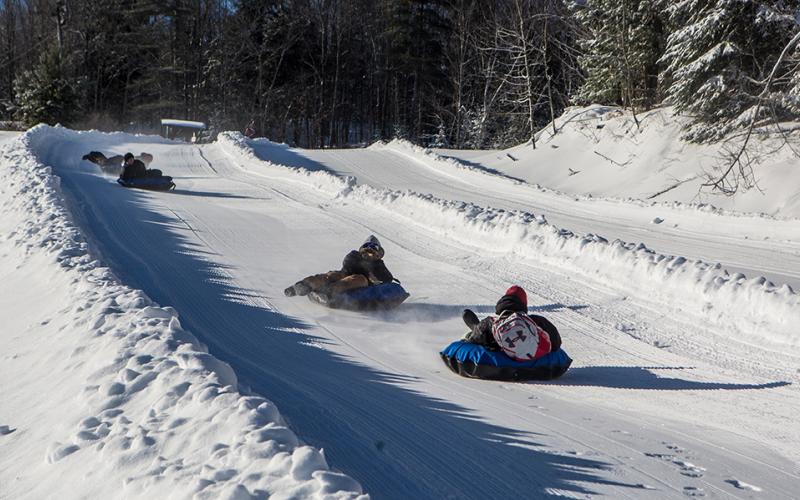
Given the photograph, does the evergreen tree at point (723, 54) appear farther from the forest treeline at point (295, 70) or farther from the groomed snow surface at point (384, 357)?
the forest treeline at point (295, 70)

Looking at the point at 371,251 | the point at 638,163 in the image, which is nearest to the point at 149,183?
the point at 371,251

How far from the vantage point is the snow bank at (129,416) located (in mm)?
3207

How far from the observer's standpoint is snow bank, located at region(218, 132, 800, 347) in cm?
762

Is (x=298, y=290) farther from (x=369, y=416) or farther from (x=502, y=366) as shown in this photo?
(x=369, y=416)

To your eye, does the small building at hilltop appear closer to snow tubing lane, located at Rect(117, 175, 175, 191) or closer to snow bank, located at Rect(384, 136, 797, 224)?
snow bank, located at Rect(384, 136, 797, 224)

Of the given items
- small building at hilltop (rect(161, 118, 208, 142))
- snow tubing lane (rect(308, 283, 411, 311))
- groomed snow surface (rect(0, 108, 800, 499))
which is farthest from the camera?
small building at hilltop (rect(161, 118, 208, 142))

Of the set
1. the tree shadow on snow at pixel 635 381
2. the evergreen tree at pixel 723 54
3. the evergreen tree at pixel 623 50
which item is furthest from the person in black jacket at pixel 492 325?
the evergreen tree at pixel 623 50

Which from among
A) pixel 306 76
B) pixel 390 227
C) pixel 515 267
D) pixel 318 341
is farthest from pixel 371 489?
pixel 306 76

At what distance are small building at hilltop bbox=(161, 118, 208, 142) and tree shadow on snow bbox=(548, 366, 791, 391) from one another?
3965cm

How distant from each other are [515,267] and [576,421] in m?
6.04

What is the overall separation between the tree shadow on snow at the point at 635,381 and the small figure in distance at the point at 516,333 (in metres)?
0.31

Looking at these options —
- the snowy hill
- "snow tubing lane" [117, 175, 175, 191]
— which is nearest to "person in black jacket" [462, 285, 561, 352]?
the snowy hill

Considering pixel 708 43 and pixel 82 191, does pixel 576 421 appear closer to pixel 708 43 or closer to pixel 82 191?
pixel 82 191

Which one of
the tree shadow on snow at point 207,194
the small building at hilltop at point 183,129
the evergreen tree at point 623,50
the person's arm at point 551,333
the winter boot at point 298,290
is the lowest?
the winter boot at point 298,290
